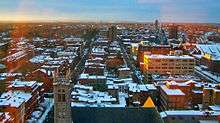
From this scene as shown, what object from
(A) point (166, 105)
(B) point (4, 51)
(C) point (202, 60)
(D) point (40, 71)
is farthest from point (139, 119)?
(B) point (4, 51)

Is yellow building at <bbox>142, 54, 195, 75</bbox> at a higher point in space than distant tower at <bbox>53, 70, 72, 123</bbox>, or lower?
lower

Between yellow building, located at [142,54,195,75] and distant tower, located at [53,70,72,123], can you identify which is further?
yellow building, located at [142,54,195,75]

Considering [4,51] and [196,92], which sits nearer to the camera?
[196,92]

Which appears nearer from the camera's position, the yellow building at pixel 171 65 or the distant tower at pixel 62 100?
the distant tower at pixel 62 100

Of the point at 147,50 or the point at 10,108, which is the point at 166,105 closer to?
the point at 10,108
